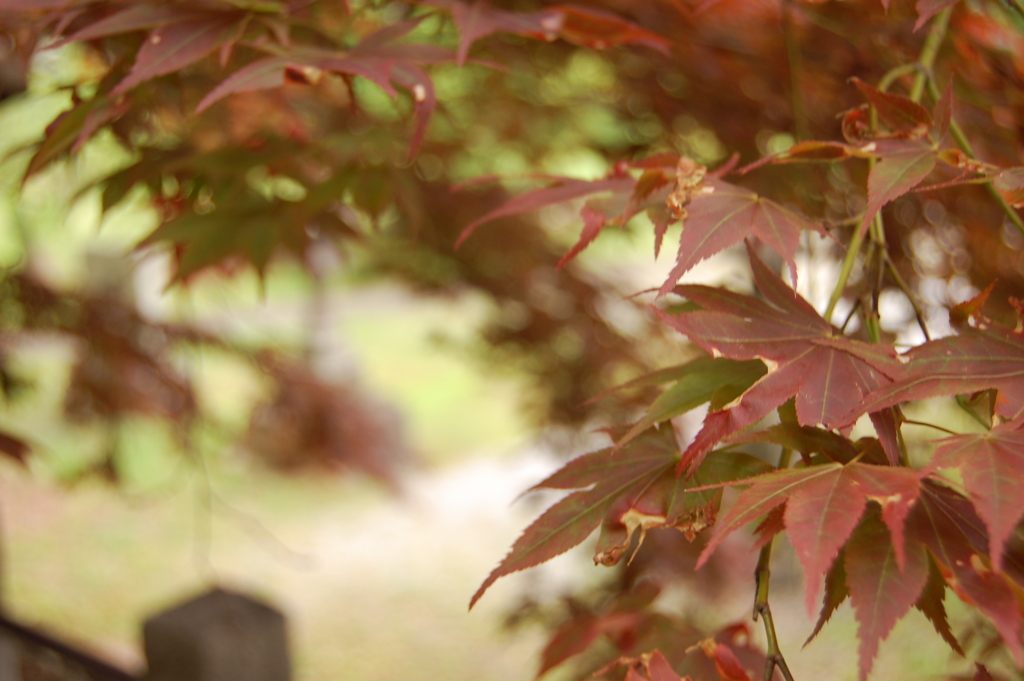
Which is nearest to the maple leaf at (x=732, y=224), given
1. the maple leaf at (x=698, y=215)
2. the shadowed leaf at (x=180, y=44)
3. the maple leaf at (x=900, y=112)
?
the maple leaf at (x=698, y=215)

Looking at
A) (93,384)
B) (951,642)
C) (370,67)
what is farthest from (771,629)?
(93,384)

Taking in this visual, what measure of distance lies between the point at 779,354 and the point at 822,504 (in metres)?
0.12

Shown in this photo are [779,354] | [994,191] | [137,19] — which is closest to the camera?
[779,354]

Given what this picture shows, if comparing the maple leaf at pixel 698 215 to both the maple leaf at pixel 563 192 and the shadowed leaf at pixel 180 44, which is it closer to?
the maple leaf at pixel 563 192

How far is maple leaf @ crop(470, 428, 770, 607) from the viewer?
558 millimetres

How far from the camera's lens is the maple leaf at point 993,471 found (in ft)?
1.30

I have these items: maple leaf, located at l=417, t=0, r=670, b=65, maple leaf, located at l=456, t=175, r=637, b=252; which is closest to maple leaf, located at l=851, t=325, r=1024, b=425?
maple leaf, located at l=456, t=175, r=637, b=252

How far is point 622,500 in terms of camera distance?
0.59m

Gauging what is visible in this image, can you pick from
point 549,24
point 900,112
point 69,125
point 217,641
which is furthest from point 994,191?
point 217,641

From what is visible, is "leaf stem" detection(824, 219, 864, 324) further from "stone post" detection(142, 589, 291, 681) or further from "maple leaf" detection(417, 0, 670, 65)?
"stone post" detection(142, 589, 291, 681)

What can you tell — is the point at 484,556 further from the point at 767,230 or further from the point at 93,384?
the point at 767,230

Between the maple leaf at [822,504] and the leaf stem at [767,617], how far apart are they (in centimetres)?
8

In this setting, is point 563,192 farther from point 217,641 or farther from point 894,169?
point 217,641

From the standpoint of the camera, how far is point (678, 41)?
1.33 metres
